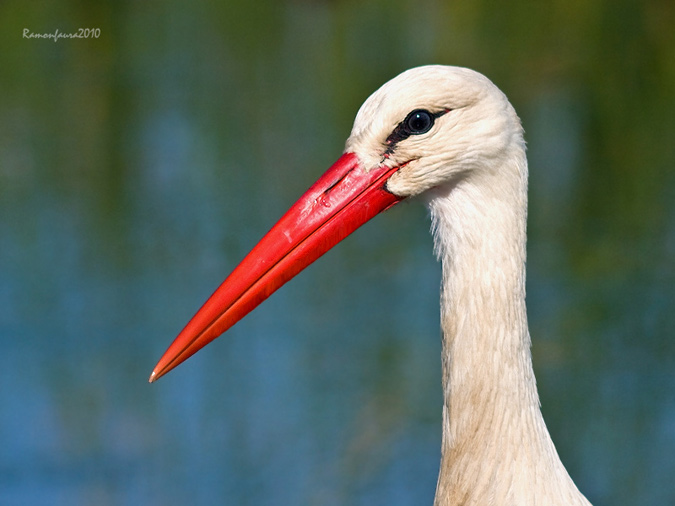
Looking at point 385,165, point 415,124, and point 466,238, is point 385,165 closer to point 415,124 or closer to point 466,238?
point 415,124

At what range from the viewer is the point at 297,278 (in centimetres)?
752

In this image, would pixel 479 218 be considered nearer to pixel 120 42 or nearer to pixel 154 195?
pixel 154 195

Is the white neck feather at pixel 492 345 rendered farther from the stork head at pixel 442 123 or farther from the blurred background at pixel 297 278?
the blurred background at pixel 297 278

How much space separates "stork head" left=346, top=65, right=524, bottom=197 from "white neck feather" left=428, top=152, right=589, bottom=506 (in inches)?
2.3

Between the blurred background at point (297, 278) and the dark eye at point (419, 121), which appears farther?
the blurred background at point (297, 278)

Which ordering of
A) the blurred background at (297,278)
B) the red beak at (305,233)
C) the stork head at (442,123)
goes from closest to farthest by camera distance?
the stork head at (442,123) < the red beak at (305,233) < the blurred background at (297,278)

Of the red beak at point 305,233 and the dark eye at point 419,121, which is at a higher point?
the dark eye at point 419,121

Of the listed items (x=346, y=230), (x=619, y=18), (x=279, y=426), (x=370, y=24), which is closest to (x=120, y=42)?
(x=370, y=24)

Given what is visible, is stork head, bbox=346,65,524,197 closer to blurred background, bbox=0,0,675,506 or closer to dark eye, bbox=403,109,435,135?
dark eye, bbox=403,109,435,135

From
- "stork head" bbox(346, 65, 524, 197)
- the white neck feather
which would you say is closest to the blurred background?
the white neck feather

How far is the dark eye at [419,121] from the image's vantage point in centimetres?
281

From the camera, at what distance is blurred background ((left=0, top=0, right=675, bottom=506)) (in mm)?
6281

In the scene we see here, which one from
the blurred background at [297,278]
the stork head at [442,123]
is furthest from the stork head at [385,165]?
the blurred background at [297,278]

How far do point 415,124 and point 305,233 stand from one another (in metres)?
0.44
